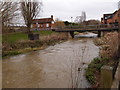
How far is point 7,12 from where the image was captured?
10344 millimetres

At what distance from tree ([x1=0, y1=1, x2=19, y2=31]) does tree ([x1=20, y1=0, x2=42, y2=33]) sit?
666 centimetres

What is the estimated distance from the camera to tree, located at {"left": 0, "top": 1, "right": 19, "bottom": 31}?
33.5 ft

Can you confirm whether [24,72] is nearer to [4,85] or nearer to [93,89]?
[4,85]

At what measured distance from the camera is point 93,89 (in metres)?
3.73

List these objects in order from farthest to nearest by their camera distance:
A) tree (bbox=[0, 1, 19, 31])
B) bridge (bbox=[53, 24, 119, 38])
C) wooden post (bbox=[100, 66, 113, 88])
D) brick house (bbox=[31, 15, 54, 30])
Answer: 1. brick house (bbox=[31, 15, 54, 30])
2. bridge (bbox=[53, 24, 119, 38])
3. tree (bbox=[0, 1, 19, 31])
4. wooden post (bbox=[100, 66, 113, 88])

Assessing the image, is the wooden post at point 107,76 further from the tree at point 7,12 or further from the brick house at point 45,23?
the brick house at point 45,23

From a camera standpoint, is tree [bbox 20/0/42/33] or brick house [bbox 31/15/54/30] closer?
tree [bbox 20/0/42/33]

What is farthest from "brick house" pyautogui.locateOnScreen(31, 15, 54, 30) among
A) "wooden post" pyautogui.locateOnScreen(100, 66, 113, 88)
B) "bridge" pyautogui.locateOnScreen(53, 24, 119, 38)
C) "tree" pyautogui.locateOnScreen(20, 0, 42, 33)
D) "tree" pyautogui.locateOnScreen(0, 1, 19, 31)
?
"wooden post" pyautogui.locateOnScreen(100, 66, 113, 88)

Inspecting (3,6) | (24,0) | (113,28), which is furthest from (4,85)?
(113,28)

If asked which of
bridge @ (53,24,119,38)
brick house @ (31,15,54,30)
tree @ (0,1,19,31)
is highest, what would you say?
brick house @ (31,15,54,30)

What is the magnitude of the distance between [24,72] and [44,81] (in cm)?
153

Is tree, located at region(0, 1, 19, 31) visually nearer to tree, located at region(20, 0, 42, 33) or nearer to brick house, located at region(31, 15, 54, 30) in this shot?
tree, located at region(20, 0, 42, 33)

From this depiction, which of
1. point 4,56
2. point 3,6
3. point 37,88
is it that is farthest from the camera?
point 3,6

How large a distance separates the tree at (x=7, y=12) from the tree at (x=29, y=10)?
21.8 feet
